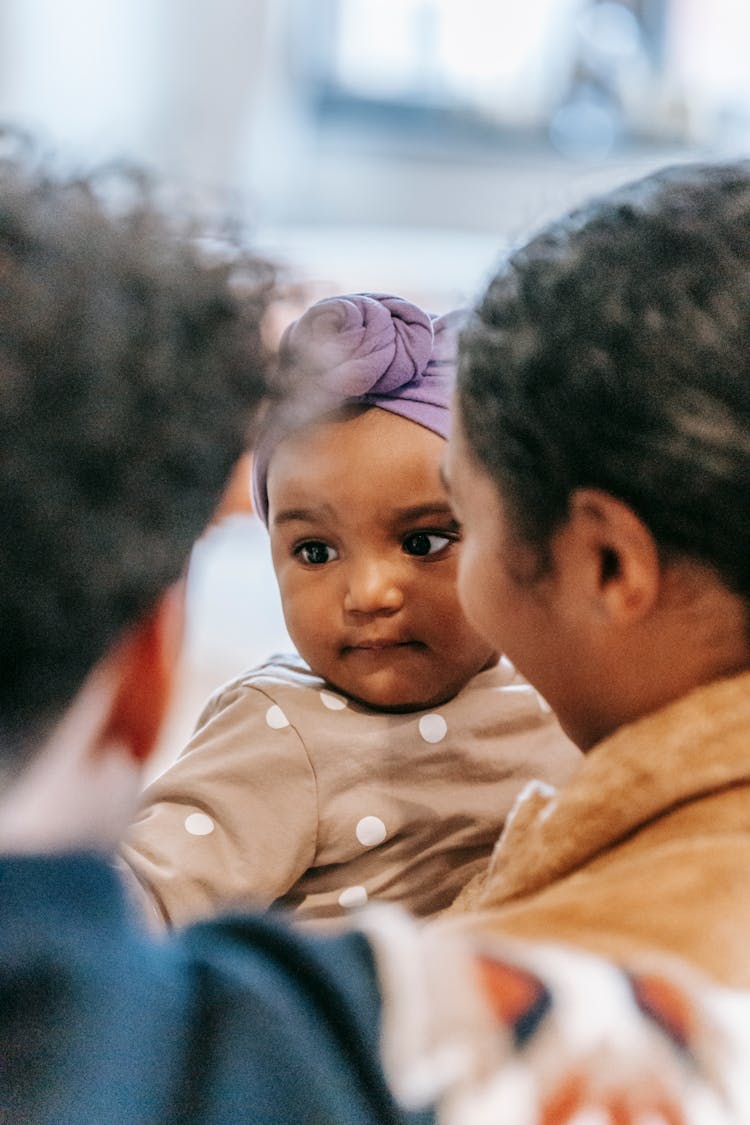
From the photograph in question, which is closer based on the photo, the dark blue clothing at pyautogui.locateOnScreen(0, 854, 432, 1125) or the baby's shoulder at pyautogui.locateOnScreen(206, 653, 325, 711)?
the dark blue clothing at pyautogui.locateOnScreen(0, 854, 432, 1125)

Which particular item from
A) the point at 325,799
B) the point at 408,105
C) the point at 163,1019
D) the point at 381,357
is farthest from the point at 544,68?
the point at 163,1019

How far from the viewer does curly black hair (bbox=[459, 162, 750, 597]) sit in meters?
0.64

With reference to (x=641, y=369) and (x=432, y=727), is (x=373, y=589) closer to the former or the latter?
(x=432, y=727)

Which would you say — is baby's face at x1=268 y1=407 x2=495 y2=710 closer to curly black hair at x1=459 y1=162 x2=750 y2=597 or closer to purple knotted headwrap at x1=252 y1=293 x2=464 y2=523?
purple knotted headwrap at x1=252 y1=293 x2=464 y2=523

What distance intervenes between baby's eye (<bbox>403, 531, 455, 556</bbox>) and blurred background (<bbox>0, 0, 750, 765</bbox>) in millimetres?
2108

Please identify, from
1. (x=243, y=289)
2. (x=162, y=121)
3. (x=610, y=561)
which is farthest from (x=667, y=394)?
(x=162, y=121)

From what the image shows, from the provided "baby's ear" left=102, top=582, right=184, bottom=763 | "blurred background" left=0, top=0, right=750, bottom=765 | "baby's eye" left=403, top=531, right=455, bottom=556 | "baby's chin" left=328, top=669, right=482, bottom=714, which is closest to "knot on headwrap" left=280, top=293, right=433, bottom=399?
"baby's eye" left=403, top=531, right=455, bottom=556

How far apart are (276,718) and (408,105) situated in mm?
2760

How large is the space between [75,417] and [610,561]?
1.05ft

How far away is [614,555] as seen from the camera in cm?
69

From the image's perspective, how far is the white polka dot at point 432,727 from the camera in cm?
98

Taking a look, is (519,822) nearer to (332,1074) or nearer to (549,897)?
(549,897)

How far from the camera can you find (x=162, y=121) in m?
3.12

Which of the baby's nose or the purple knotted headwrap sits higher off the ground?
the purple knotted headwrap
